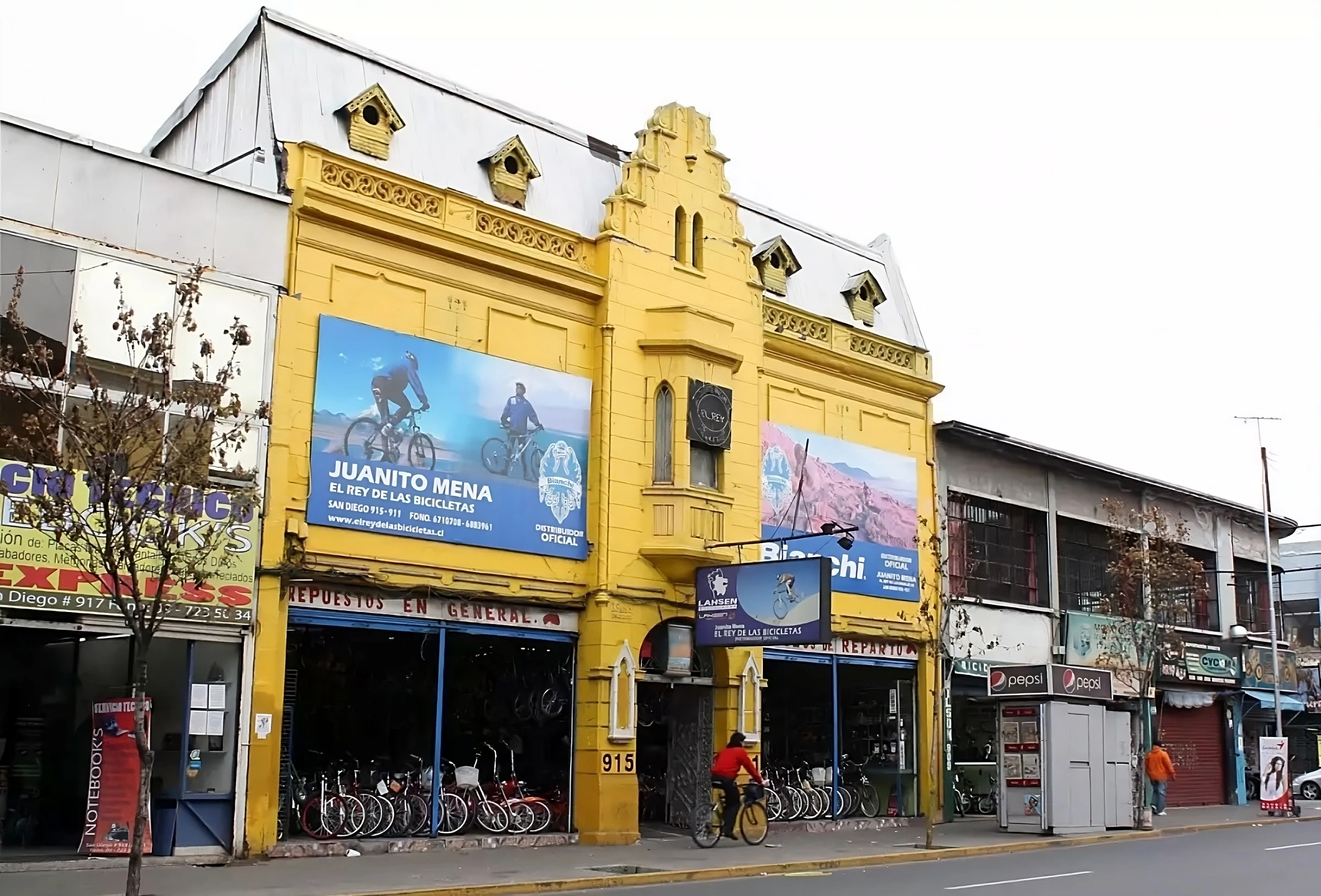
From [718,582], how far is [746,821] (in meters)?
3.94

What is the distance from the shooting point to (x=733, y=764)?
2173 cm

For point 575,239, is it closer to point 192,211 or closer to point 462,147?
point 462,147

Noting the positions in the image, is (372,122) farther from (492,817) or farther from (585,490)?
(492,817)

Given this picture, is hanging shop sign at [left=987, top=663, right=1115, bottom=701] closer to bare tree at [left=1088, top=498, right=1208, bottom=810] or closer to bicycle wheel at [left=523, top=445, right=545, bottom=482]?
bare tree at [left=1088, top=498, right=1208, bottom=810]

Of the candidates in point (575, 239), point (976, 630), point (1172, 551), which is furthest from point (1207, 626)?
point (575, 239)

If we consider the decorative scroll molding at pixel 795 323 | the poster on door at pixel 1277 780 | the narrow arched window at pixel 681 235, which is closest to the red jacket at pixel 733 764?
the decorative scroll molding at pixel 795 323

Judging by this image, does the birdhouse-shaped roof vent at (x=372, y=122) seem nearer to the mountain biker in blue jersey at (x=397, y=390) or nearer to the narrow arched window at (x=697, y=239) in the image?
the mountain biker in blue jersey at (x=397, y=390)

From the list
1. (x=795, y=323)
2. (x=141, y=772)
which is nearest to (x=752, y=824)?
(x=795, y=323)

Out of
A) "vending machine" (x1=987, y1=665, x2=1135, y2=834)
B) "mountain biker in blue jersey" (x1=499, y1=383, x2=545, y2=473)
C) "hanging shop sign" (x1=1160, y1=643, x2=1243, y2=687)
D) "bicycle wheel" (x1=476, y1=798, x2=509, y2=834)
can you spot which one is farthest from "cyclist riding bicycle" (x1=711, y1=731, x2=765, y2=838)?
"hanging shop sign" (x1=1160, y1=643, x2=1243, y2=687)

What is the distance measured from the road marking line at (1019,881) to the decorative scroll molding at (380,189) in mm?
12865

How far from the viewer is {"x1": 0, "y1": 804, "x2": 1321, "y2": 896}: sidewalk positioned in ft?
51.8

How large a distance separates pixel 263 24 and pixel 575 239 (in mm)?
6137

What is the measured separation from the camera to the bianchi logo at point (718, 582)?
2345 centimetres

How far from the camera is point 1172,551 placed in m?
32.2
